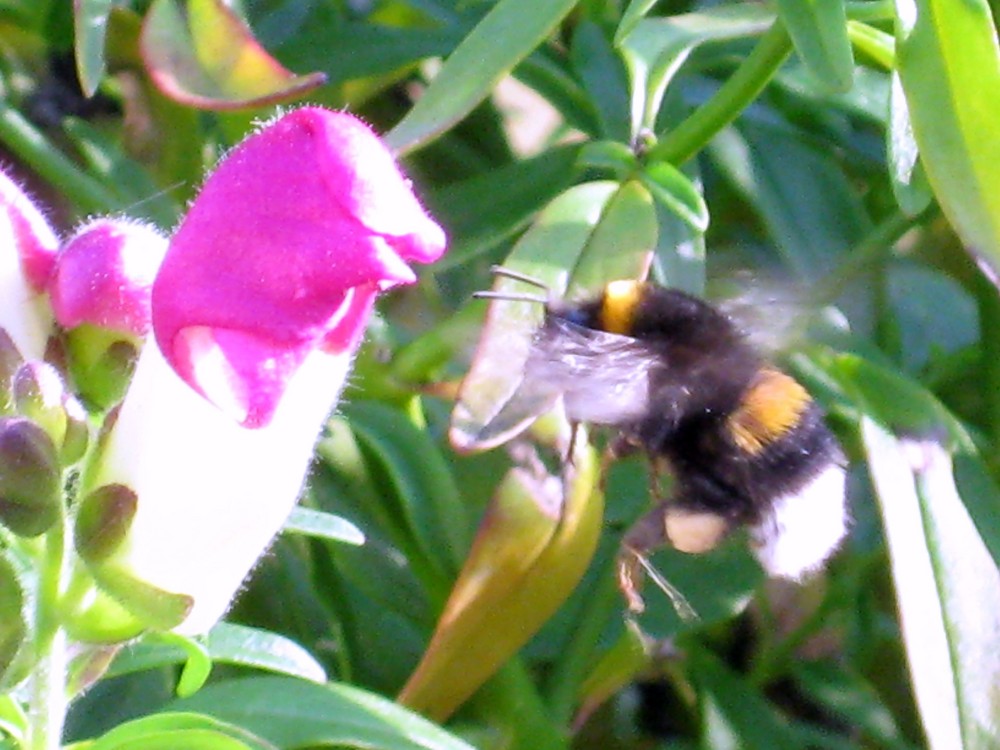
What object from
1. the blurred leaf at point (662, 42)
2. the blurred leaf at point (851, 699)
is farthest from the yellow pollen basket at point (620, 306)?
the blurred leaf at point (851, 699)

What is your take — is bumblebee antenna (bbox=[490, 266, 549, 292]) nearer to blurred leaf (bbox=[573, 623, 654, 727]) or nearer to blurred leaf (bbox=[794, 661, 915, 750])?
blurred leaf (bbox=[573, 623, 654, 727])

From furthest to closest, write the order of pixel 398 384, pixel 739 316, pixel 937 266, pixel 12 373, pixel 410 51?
pixel 937 266 → pixel 410 51 → pixel 398 384 → pixel 739 316 → pixel 12 373

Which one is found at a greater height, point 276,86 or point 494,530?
point 276,86

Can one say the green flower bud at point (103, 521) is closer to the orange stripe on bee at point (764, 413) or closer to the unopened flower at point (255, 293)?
the unopened flower at point (255, 293)

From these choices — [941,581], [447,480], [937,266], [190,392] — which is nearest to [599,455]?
[447,480]

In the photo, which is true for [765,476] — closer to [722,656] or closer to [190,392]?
[190,392]

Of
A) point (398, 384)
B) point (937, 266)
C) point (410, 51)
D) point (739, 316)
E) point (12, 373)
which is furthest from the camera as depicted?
point (937, 266)

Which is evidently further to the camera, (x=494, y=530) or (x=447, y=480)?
(x=447, y=480)

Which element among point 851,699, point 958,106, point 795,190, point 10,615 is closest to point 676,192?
point 958,106
